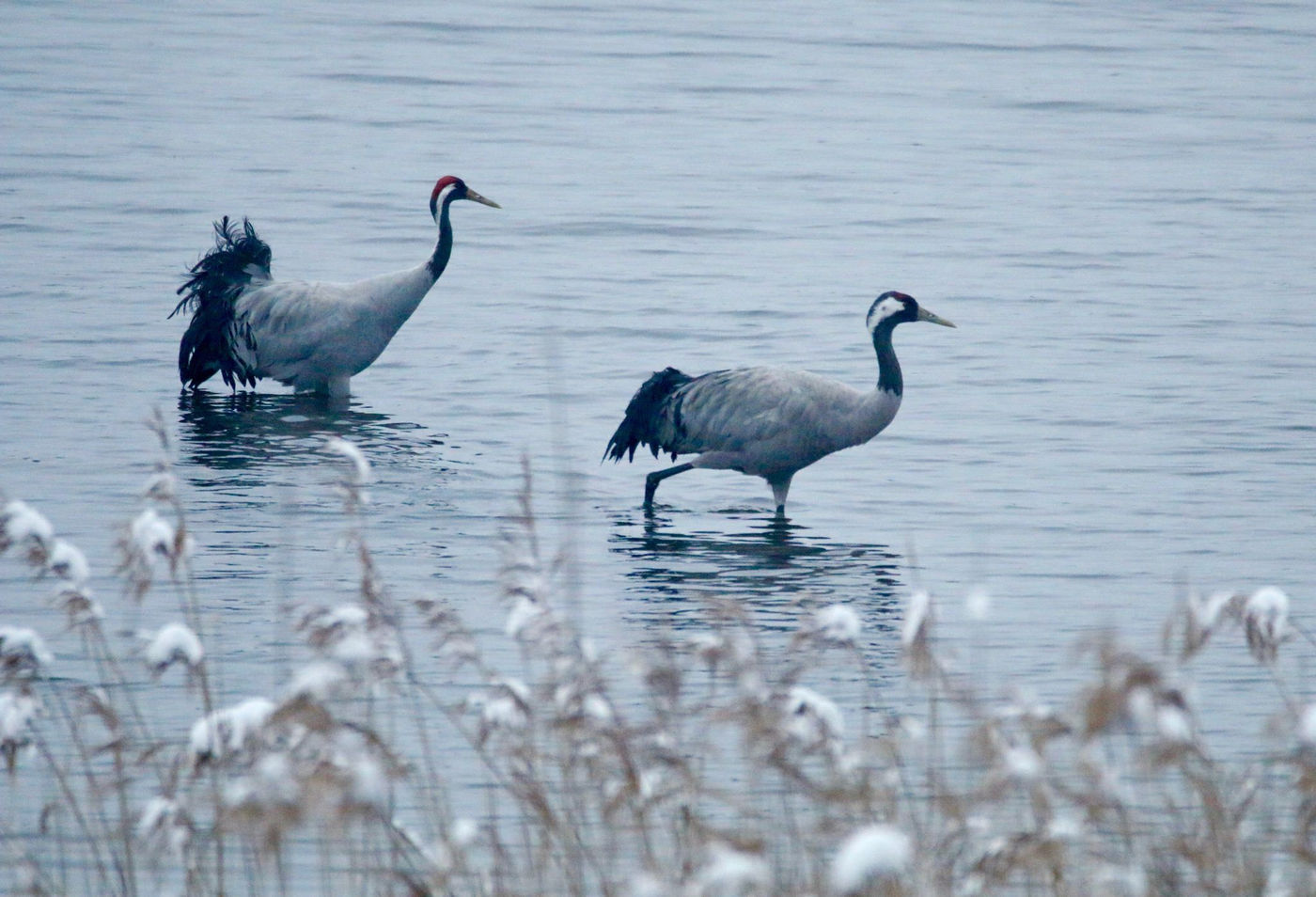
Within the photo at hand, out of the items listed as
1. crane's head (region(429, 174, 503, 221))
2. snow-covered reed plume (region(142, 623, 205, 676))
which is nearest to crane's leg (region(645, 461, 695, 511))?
crane's head (region(429, 174, 503, 221))

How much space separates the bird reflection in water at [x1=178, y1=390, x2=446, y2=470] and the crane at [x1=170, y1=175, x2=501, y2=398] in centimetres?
15

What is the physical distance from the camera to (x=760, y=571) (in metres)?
8.45

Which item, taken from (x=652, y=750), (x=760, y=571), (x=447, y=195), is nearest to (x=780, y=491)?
(x=760, y=571)

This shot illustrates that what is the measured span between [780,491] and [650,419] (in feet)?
2.38

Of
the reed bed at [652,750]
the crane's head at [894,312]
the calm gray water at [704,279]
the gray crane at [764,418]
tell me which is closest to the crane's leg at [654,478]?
the gray crane at [764,418]

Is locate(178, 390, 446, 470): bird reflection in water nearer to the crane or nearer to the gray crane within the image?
the crane

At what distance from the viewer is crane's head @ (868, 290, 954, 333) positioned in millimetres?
10055

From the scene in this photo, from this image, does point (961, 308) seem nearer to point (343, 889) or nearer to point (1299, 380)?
point (1299, 380)

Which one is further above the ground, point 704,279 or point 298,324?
point 298,324

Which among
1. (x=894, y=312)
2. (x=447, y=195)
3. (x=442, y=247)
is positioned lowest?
(x=894, y=312)

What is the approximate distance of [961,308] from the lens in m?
15.6

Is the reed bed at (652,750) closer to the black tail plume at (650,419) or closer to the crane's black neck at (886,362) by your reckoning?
the crane's black neck at (886,362)

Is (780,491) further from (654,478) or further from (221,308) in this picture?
(221,308)

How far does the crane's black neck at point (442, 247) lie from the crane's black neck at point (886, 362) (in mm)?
2841
